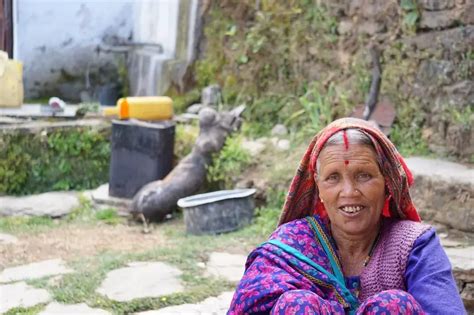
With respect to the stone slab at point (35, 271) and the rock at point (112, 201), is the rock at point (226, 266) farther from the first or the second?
the rock at point (112, 201)

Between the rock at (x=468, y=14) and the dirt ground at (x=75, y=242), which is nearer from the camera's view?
the dirt ground at (x=75, y=242)

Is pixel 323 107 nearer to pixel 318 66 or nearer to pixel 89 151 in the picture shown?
pixel 318 66

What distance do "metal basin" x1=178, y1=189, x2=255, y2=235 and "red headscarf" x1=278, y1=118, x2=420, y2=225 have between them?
8.96 feet

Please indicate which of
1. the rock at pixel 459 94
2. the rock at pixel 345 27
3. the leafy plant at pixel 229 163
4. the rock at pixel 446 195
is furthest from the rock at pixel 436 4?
the leafy plant at pixel 229 163

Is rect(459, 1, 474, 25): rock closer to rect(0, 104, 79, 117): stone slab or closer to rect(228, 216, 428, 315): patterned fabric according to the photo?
rect(228, 216, 428, 315): patterned fabric

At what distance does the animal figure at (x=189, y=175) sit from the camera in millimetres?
5672

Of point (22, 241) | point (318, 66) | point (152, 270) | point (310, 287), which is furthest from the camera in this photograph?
point (318, 66)

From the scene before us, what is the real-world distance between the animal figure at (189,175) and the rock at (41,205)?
2.12ft

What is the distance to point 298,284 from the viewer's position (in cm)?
215

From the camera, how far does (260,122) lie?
263 inches

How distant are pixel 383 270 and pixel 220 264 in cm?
222

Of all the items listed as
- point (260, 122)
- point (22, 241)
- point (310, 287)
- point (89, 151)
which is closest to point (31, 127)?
point (89, 151)

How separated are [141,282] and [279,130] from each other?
8.63ft

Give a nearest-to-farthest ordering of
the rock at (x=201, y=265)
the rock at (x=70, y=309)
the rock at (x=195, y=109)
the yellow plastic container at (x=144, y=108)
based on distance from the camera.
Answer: the rock at (x=70, y=309), the rock at (x=201, y=265), the yellow plastic container at (x=144, y=108), the rock at (x=195, y=109)
